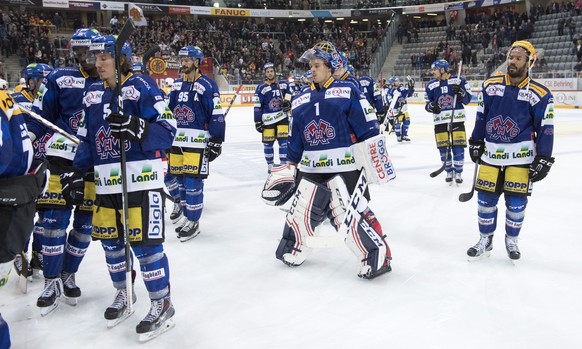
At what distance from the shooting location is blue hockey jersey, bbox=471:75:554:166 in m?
4.10

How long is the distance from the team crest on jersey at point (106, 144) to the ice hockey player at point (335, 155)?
1523mm

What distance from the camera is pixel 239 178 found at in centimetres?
859

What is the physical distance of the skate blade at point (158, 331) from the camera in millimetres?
3098

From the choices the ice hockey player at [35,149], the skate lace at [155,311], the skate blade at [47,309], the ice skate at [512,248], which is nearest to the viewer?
the skate lace at [155,311]

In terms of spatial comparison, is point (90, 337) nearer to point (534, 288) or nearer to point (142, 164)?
point (142, 164)

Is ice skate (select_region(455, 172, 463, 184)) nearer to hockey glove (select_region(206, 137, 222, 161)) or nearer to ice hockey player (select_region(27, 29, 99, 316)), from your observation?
hockey glove (select_region(206, 137, 222, 161))

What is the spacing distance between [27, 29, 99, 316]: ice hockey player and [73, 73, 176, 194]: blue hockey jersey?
42cm

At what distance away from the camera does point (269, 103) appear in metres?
8.59

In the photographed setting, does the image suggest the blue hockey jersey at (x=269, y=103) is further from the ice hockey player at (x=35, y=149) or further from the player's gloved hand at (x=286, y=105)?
the ice hockey player at (x=35, y=149)

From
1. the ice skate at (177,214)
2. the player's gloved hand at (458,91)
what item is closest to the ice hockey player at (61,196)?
the ice skate at (177,214)

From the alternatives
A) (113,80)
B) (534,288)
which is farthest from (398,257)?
(113,80)

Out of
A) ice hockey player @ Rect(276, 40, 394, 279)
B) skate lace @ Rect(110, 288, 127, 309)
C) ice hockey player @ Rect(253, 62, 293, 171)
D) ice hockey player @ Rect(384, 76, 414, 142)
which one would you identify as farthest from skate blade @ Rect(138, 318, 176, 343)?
ice hockey player @ Rect(384, 76, 414, 142)

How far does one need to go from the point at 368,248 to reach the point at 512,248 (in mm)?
1315

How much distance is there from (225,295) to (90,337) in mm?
1010
